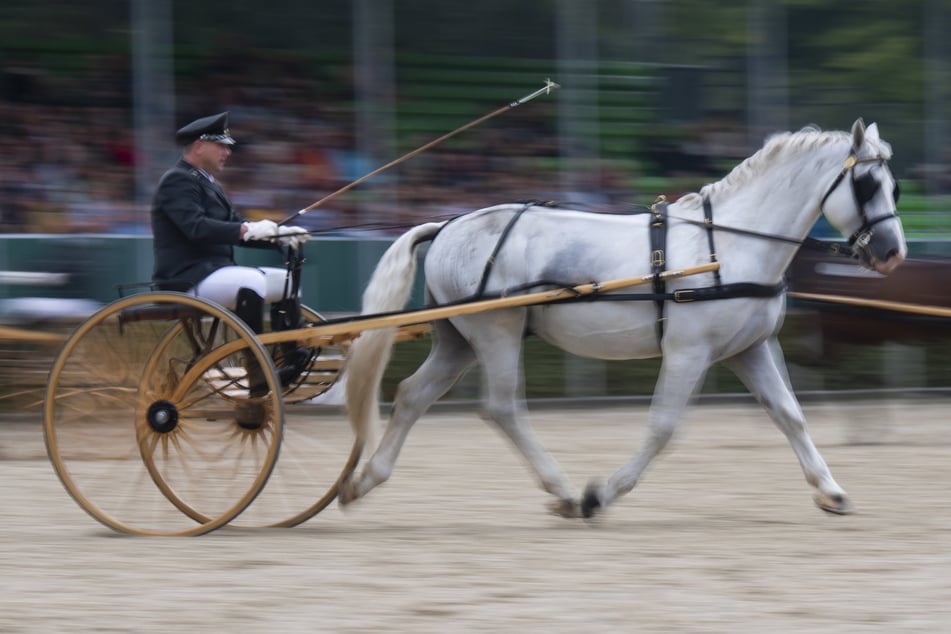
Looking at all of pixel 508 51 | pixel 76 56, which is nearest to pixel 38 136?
pixel 76 56

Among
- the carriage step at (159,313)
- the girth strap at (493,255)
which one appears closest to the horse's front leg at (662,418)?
the girth strap at (493,255)

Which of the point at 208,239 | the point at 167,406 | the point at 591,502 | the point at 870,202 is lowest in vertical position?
the point at 591,502

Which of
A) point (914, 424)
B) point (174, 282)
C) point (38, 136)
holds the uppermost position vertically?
point (38, 136)

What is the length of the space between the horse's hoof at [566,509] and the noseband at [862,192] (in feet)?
5.22

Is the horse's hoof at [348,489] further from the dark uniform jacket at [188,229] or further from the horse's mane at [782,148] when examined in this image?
the horse's mane at [782,148]

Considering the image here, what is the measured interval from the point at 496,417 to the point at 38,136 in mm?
5719

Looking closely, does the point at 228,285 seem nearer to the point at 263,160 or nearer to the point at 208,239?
the point at 208,239

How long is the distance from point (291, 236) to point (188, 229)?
16.4 inches

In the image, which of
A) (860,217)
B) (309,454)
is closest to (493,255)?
(860,217)

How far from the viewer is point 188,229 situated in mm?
5859

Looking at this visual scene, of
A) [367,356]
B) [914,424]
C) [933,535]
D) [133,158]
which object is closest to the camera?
[933,535]

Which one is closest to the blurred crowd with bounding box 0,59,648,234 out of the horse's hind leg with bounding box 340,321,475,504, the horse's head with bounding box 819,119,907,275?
the horse's hind leg with bounding box 340,321,475,504

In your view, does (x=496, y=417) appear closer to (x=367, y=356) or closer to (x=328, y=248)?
(x=367, y=356)

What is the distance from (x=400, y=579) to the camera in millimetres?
4910
